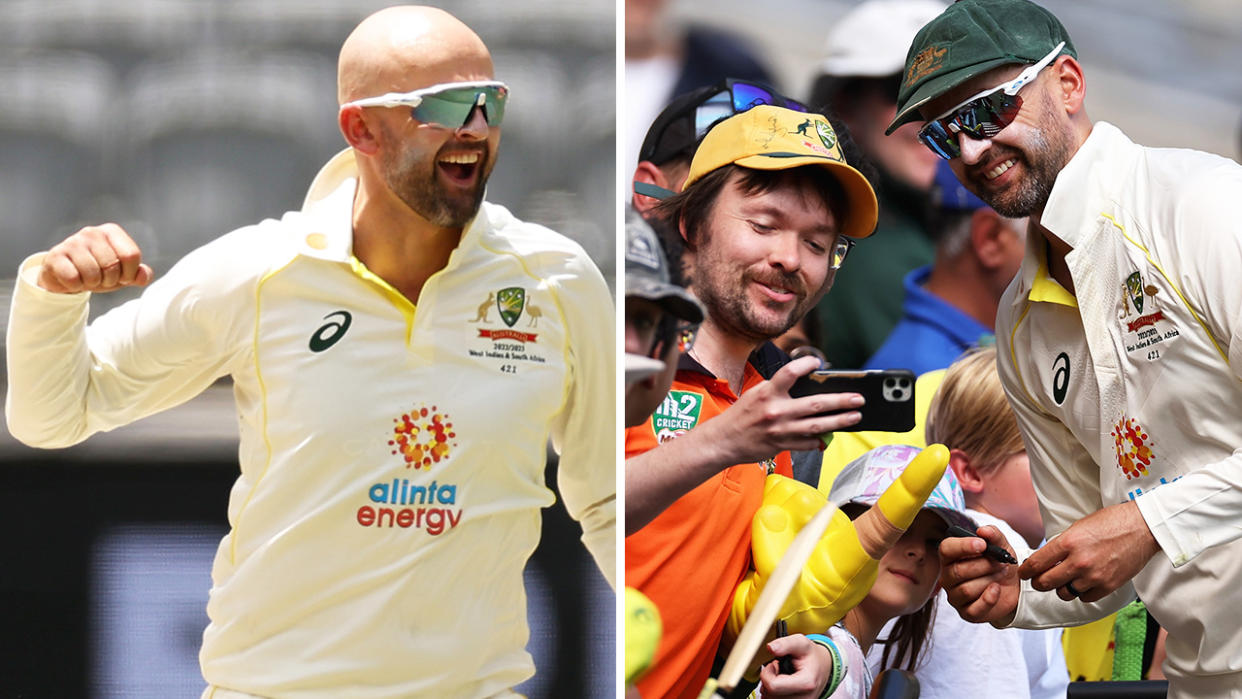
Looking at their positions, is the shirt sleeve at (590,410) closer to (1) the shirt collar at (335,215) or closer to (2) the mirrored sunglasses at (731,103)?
(1) the shirt collar at (335,215)

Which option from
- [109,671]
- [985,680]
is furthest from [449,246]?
[985,680]

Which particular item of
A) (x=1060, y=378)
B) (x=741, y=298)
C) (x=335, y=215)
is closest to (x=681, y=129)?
(x=741, y=298)

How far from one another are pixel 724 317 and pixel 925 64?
1.74 feet

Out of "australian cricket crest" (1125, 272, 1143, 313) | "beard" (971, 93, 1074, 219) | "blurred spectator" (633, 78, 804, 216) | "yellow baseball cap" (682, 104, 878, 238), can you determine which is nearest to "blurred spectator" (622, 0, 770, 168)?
"blurred spectator" (633, 78, 804, 216)

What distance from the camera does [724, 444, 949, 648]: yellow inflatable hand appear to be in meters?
2.00

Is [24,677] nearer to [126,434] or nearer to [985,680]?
→ [126,434]

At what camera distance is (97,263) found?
2061 millimetres

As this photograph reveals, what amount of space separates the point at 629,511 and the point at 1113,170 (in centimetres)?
97

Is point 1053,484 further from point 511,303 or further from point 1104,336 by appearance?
point 511,303

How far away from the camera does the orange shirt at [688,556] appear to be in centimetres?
202

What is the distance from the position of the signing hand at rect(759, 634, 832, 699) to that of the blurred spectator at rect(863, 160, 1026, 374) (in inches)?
32.6

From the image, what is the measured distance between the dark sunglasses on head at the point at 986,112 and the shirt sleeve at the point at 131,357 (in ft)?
4.15

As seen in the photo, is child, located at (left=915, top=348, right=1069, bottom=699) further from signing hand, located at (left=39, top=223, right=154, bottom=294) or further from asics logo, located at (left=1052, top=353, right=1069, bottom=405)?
signing hand, located at (left=39, top=223, right=154, bottom=294)

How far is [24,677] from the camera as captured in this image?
8.05ft
